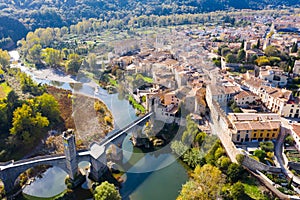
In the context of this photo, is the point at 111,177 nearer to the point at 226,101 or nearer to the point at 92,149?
the point at 92,149

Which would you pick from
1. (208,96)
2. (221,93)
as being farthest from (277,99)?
(208,96)

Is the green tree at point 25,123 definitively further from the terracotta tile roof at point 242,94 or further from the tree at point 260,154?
the terracotta tile roof at point 242,94

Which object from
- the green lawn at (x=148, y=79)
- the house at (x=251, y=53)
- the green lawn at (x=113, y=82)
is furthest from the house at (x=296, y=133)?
the green lawn at (x=113, y=82)

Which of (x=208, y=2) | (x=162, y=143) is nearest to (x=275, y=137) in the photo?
(x=162, y=143)

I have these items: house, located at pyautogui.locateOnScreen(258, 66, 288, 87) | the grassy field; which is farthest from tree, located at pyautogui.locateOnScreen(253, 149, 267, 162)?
the grassy field

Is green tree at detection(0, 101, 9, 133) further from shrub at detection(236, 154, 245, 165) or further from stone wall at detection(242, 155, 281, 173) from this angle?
stone wall at detection(242, 155, 281, 173)

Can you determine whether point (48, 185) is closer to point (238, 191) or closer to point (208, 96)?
point (238, 191)
